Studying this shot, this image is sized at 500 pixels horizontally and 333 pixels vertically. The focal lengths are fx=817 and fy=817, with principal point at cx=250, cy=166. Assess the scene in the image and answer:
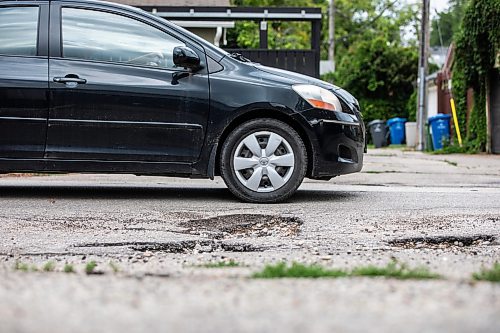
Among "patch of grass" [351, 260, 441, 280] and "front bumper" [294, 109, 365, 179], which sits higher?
"front bumper" [294, 109, 365, 179]

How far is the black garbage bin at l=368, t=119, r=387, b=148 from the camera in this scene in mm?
30000

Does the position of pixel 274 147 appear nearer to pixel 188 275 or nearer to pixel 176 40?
pixel 176 40

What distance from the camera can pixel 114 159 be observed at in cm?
695

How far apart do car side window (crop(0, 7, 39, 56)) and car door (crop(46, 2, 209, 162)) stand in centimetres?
17

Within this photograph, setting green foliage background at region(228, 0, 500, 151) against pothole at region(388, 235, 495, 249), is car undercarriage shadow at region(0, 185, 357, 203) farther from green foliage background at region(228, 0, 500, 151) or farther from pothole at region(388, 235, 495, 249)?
green foliage background at region(228, 0, 500, 151)

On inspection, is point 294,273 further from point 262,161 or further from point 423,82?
point 423,82

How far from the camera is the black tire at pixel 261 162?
6934 millimetres

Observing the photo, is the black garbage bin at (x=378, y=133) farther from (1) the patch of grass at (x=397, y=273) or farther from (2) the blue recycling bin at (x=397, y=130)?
(1) the patch of grass at (x=397, y=273)

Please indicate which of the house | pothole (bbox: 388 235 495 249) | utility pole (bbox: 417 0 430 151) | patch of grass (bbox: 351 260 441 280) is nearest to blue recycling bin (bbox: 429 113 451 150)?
utility pole (bbox: 417 0 430 151)

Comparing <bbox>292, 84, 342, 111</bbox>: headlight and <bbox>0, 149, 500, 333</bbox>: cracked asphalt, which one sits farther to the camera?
<bbox>292, 84, 342, 111</bbox>: headlight

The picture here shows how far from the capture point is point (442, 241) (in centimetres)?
528

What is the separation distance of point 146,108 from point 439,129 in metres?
17.0

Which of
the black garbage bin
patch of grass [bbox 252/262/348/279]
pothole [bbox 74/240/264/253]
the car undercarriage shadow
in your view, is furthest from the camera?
the black garbage bin

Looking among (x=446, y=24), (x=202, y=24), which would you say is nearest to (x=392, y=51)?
(x=202, y=24)
